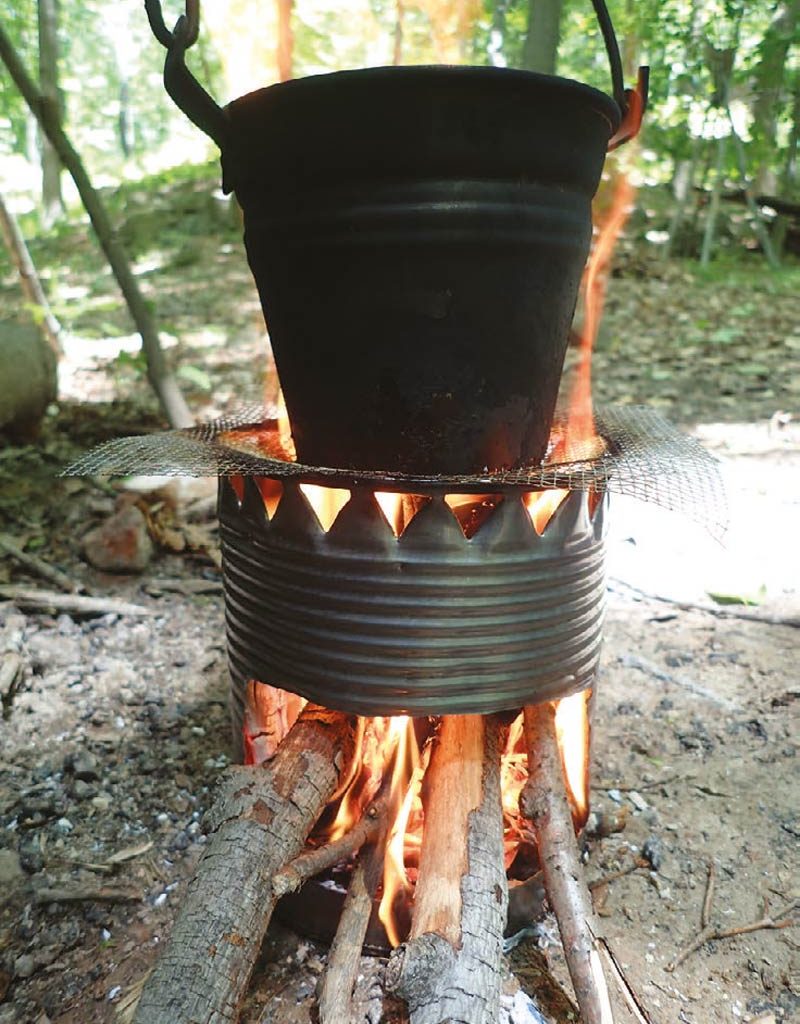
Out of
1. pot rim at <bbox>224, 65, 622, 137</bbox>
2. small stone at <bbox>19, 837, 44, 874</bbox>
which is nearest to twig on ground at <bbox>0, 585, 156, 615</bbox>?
small stone at <bbox>19, 837, 44, 874</bbox>

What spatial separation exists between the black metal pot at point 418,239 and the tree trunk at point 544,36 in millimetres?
1984

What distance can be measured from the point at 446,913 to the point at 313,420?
863 mm

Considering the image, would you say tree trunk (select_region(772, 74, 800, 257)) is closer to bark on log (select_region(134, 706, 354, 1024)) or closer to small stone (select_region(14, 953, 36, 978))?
bark on log (select_region(134, 706, 354, 1024))

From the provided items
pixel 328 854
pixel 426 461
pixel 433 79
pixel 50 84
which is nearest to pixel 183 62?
pixel 433 79

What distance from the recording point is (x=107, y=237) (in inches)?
136

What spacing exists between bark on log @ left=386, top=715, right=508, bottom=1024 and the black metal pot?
1.76 feet

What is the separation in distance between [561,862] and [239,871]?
571mm

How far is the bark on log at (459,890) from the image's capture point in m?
1.04

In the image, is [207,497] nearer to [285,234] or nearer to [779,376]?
[285,234]

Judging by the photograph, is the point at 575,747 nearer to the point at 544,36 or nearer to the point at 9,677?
the point at 9,677

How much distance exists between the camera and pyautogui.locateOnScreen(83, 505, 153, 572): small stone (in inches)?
116

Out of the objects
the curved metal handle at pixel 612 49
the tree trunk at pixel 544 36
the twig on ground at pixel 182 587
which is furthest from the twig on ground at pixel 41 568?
the tree trunk at pixel 544 36

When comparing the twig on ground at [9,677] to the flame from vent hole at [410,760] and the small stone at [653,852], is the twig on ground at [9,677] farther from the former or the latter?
the small stone at [653,852]

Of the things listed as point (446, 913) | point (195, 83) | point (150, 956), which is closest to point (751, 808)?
point (446, 913)
